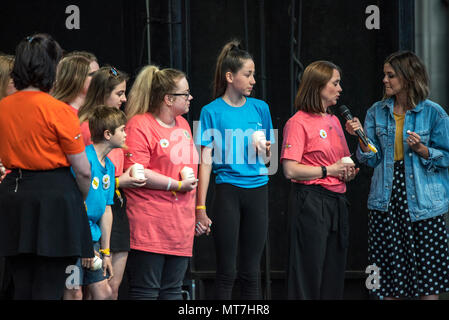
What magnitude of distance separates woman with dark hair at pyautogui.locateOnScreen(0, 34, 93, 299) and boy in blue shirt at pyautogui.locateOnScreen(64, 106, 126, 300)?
1.20 feet

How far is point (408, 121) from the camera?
4438mm

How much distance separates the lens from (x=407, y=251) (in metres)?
4.38

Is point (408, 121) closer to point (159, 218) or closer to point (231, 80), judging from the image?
point (231, 80)

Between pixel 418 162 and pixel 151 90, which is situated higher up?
pixel 151 90

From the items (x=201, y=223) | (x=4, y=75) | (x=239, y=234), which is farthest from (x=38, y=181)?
(x=239, y=234)

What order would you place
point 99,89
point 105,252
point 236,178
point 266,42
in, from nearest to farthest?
point 105,252 < point 99,89 < point 236,178 < point 266,42

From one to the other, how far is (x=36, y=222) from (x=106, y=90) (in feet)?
3.69

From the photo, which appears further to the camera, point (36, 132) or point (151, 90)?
point (151, 90)

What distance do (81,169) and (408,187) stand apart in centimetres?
214

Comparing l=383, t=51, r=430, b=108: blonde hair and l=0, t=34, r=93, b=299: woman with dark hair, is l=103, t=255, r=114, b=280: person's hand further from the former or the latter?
l=383, t=51, r=430, b=108: blonde hair

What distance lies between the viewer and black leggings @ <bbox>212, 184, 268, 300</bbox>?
169 inches

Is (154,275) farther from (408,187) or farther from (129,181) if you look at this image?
(408,187)
